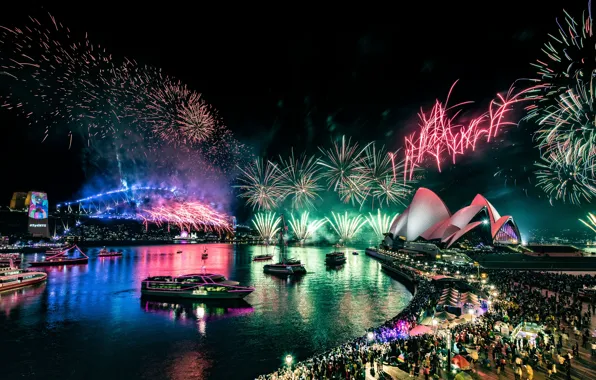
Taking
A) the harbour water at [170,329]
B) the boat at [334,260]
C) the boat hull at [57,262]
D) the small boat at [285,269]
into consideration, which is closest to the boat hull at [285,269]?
the small boat at [285,269]

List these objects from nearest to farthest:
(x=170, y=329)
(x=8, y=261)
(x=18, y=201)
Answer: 1. (x=170, y=329)
2. (x=8, y=261)
3. (x=18, y=201)

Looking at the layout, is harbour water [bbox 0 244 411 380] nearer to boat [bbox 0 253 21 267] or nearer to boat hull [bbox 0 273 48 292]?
boat hull [bbox 0 273 48 292]

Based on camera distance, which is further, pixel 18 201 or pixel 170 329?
pixel 18 201

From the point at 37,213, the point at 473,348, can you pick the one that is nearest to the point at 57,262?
the point at 37,213

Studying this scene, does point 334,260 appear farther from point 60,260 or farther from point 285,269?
point 60,260

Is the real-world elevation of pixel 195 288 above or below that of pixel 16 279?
below

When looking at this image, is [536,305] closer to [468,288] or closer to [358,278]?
[468,288]

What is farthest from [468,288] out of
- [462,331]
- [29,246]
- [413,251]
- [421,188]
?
[29,246]
